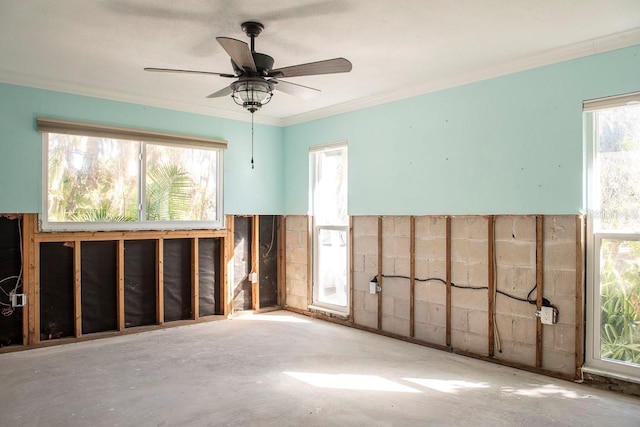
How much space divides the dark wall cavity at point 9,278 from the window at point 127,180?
31 cm

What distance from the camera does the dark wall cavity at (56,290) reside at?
4652mm

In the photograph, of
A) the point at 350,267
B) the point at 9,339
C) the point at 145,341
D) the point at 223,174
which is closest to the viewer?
the point at 9,339

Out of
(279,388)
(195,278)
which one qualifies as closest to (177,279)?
(195,278)

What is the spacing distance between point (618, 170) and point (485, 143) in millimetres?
1119

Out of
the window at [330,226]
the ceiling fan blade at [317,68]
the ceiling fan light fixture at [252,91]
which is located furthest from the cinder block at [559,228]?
the ceiling fan light fixture at [252,91]

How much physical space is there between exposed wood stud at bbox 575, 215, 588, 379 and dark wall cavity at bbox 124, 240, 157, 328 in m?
Answer: 4.54

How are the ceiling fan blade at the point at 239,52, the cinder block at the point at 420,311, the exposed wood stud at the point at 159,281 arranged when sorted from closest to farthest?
the ceiling fan blade at the point at 239,52 → the cinder block at the point at 420,311 → the exposed wood stud at the point at 159,281

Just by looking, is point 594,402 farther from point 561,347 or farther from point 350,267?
point 350,267

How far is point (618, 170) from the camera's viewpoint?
11.5ft

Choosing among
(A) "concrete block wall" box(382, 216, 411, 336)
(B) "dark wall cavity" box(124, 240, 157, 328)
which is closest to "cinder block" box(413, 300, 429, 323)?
(A) "concrete block wall" box(382, 216, 411, 336)

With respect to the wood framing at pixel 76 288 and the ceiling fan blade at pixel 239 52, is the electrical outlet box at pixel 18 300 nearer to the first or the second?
the wood framing at pixel 76 288

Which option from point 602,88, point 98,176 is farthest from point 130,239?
point 602,88

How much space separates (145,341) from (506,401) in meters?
3.67

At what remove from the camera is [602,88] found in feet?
11.5
